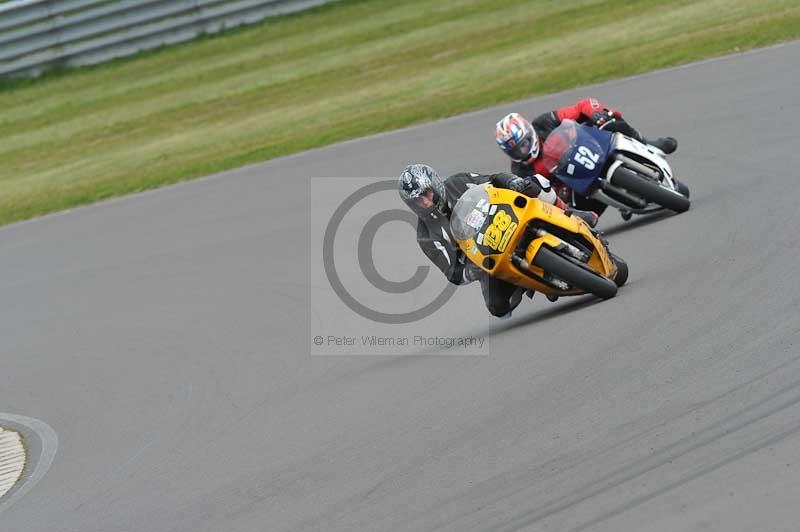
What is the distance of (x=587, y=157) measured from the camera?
10.6 metres

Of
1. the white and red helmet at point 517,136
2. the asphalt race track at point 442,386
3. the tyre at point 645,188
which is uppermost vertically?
the white and red helmet at point 517,136

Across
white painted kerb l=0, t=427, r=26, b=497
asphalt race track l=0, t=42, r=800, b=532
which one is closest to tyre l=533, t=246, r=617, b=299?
asphalt race track l=0, t=42, r=800, b=532

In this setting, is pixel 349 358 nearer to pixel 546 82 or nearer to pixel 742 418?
pixel 742 418

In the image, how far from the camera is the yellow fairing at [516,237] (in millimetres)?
8367

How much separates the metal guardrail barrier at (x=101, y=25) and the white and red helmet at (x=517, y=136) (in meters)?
16.9

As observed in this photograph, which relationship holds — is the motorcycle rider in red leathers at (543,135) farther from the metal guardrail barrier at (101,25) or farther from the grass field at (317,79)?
the metal guardrail barrier at (101,25)

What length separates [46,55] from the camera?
2600 centimetres

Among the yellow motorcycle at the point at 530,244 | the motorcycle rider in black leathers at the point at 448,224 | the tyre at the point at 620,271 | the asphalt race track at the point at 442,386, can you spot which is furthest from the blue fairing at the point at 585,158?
the yellow motorcycle at the point at 530,244

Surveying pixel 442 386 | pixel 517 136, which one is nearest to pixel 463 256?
pixel 442 386

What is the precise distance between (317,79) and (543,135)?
491 inches

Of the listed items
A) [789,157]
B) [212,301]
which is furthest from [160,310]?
[789,157]

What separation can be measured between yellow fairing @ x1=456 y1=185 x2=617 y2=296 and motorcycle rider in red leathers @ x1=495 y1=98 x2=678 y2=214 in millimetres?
1793

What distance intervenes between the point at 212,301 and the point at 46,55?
1608 centimetres

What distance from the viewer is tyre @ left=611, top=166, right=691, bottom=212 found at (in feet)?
34.3
